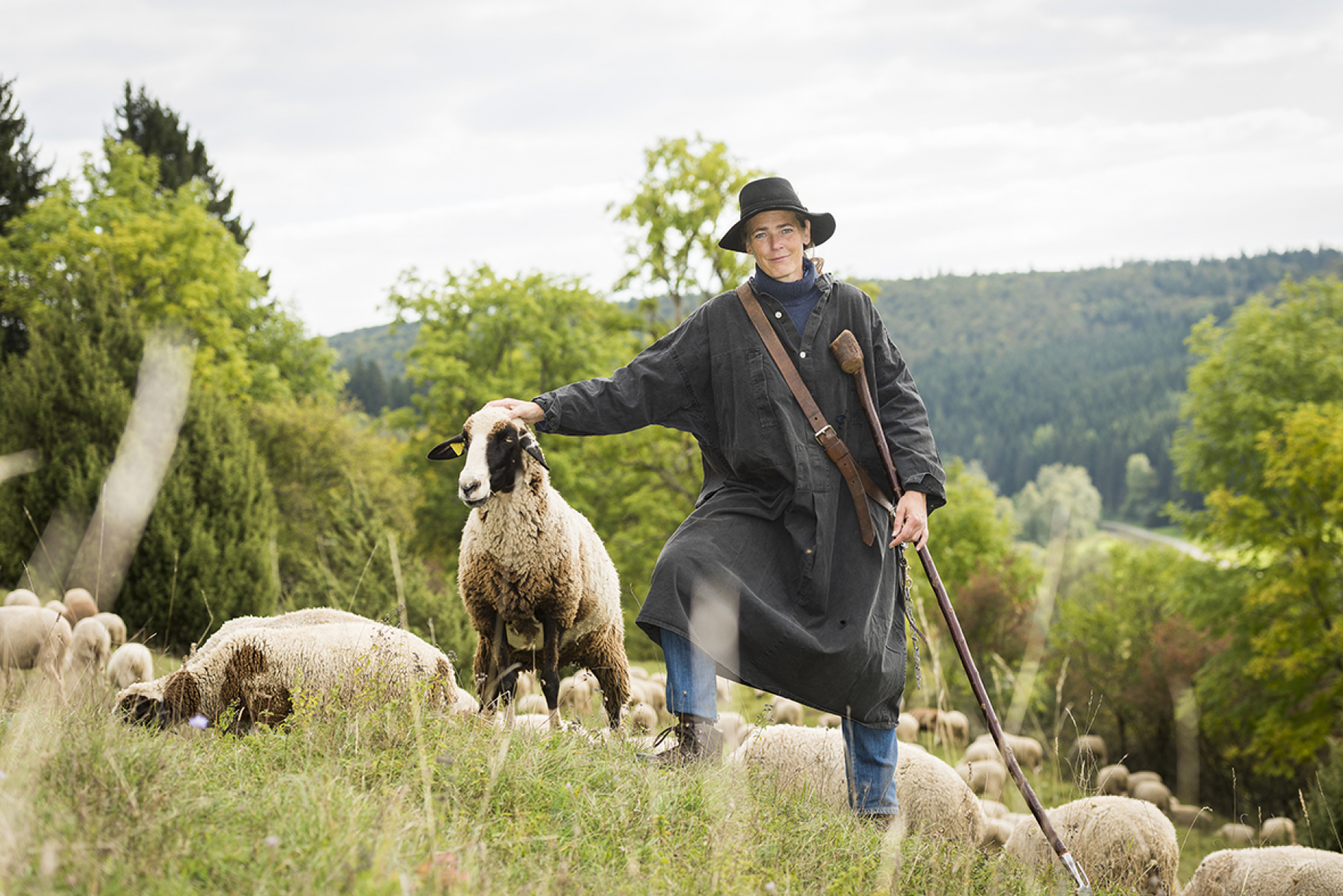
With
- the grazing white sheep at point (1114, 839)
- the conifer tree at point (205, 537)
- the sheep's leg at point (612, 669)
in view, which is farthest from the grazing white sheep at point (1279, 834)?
the conifer tree at point (205, 537)

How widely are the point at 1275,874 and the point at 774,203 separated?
6467 millimetres

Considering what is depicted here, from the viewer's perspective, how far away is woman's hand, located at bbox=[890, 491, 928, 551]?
424 centimetres

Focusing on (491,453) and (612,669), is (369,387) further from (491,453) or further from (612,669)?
(491,453)

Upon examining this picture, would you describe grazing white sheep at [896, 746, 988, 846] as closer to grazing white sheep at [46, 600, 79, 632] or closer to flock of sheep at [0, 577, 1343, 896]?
flock of sheep at [0, 577, 1343, 896]

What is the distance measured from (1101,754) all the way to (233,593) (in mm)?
20256

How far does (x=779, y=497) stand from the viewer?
439cm

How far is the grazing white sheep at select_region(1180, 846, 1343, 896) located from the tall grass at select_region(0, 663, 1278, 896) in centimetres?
456

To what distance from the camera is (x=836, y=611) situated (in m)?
4.30

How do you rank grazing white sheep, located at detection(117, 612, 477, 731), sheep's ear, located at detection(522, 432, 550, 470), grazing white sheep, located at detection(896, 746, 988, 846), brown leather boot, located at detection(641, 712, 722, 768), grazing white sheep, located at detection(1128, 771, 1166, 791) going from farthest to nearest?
grazing white sheep, located at detection(1128, 771, 1166, 791), grazing white sheep, located at detection(896, 746, 988, 846), sheep's ear, located at detection(522, 432, 550, 470), grazing white sheep, located at detection(117, 612, 477, 731), brown leather boot, located at detection(641, 712, 722, 768)

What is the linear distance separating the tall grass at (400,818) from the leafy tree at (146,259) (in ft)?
83.1

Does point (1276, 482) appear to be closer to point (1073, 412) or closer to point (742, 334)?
point (742, 334)

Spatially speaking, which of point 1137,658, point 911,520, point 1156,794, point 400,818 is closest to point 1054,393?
point 1137,658

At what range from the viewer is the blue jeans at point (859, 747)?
13.6 feet

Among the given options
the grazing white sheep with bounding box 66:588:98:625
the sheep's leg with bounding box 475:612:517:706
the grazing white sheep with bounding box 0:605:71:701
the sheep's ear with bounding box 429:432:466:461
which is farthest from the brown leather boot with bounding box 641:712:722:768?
the grazing white sheep with bounding box 66:588:98:625
